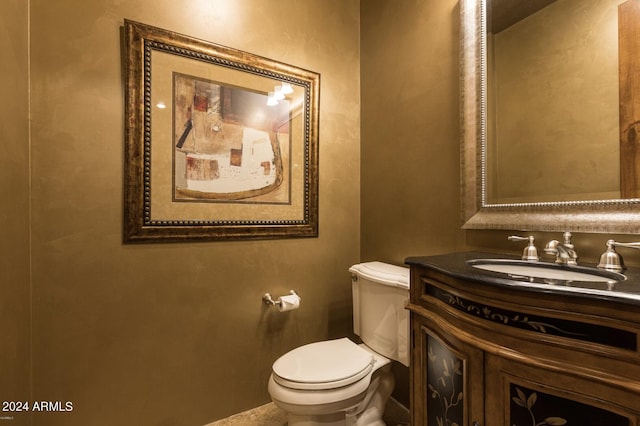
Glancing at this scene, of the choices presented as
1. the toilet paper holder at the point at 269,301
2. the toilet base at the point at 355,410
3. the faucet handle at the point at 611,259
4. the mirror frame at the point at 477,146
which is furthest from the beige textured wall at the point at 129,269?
the faucet handle at the point at 611,259

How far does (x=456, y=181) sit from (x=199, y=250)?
1.34 meters

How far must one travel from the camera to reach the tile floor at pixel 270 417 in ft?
5.20

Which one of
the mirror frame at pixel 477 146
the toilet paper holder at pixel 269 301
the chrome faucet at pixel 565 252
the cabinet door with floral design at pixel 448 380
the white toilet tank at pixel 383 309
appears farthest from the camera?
the toilet paper holder at pixel 269 301

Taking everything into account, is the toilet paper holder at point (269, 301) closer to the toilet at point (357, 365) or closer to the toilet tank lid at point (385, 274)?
the toilet at point (357, 365)

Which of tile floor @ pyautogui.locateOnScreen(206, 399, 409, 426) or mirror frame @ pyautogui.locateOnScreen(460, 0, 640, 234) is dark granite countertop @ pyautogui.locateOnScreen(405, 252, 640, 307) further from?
tile floor @ pyautogui.locateOnScreen(206, 399, 409, 426)

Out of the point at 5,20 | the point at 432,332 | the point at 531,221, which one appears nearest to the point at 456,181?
the point at 531,221

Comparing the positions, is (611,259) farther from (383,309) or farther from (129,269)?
(129,269)

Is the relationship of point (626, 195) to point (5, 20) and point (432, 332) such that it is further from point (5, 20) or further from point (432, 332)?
point (5, 20)

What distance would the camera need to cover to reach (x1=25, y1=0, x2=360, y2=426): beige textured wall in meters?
1.26

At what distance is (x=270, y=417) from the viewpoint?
5.36 ft

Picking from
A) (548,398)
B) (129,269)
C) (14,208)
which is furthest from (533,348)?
(14,208)

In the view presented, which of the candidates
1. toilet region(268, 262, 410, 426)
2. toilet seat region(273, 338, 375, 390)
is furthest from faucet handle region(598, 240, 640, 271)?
toilet seat region(273, 338, 375, 390)

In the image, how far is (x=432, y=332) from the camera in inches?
39.0

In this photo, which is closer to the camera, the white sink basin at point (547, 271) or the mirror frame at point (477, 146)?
the white sink basin at point (547, 271)
